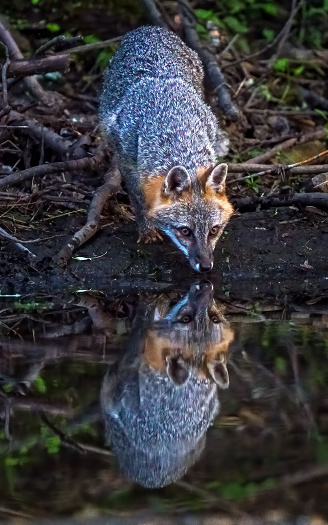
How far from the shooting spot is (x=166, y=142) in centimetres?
944

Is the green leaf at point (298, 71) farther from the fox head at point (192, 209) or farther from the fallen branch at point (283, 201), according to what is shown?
the fox head at point (192, 209)

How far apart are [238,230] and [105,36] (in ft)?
18.6

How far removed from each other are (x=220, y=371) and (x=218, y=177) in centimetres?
352

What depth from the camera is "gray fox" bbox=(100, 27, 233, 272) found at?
29.4ft

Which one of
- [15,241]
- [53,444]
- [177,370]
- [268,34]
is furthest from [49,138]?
[53,444]

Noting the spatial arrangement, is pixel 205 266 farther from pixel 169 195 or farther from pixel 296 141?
pixel 296 141

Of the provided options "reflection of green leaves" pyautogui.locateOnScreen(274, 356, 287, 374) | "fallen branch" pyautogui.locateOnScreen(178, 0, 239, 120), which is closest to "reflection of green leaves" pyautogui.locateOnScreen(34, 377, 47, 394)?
"reflection of green leaves" pyautogui.locateOnScreen(274, 356, 287, 374)

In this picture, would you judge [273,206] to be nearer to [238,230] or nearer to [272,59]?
[238,230]

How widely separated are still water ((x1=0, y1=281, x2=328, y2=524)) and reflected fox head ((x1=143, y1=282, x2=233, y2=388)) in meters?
0.02

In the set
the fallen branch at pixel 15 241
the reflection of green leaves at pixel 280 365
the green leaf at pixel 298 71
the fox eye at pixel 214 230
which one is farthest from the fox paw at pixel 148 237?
the green leaf at pixel 298 71

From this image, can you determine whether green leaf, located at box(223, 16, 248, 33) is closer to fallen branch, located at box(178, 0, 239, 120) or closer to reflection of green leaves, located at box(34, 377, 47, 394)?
fallen branch, located at box(178, 0, 239, 120)

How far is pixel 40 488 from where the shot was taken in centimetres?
406

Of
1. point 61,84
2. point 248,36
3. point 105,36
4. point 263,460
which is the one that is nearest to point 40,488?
point 263,460

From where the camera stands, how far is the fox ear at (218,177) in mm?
8961
